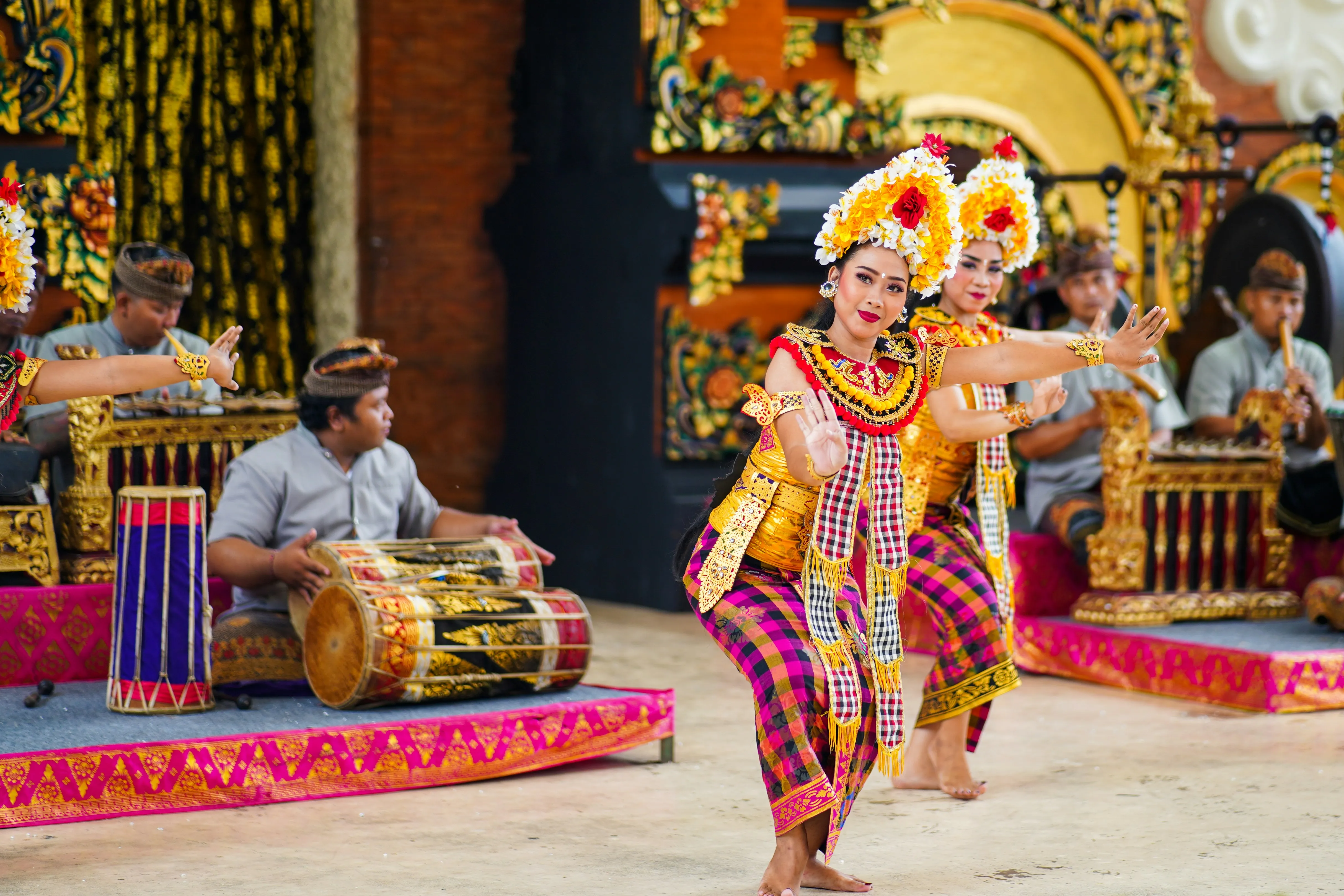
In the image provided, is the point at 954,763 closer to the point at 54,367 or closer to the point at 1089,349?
the point at 1089,349

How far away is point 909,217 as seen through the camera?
A: 4.09 metres

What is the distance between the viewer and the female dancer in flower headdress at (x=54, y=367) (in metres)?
4.29

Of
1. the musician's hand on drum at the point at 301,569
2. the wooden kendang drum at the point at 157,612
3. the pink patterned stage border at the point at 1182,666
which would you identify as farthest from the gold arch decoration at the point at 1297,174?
the wooden kendang drum at the point at 157,612

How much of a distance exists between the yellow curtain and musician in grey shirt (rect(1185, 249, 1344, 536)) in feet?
13.9

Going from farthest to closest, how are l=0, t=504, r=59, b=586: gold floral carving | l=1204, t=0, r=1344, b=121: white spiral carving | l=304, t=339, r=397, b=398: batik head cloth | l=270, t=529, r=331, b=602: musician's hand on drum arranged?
l=1204, t=0, r=1344, b=121: white spiral carving → l=0, t=504, r=59, b=586: gold floral carving → l=304, t=339, r=397, b=398: batik head cloth → l=270, t=529, r=331, b=602: musician's hand on drum

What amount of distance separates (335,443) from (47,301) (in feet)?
6.40

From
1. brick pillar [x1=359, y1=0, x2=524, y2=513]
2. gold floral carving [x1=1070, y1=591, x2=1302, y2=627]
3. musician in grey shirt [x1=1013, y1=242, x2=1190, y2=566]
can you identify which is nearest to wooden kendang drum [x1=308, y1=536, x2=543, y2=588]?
gold floral carving [x1=1070, y1=591, x2=1302, y2=627]

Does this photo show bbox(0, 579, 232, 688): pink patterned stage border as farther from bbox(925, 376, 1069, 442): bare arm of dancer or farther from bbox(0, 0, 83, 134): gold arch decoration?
bbox(925, 376, 1069, 442): bare arm of dancer

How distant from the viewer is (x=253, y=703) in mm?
5172

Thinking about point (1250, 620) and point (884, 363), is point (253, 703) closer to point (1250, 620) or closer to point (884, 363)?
point (884, 363)

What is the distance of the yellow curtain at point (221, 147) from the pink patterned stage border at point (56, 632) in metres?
2.56

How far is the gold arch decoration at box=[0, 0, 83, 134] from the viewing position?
6.57 metres

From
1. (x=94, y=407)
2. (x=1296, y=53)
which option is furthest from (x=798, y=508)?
(x=1296, y=53)

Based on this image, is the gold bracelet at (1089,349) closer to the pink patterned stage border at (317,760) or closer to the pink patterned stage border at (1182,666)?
the pink patterned stage border at (317,760)
